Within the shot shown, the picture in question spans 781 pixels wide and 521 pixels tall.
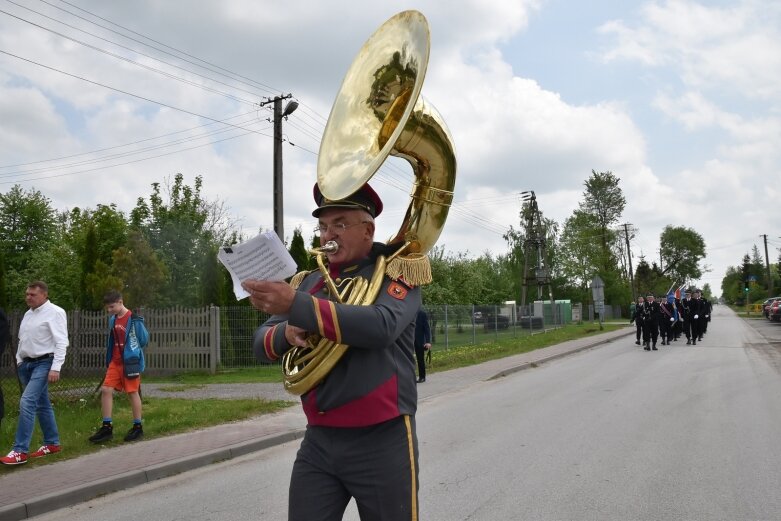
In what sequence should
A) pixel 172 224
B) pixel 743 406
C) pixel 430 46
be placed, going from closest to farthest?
pixel 430 46 < pixel 743 406 < pixel 172 224

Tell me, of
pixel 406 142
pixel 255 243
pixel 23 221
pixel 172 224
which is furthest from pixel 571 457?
pixel 23 221

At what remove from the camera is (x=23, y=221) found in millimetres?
50656

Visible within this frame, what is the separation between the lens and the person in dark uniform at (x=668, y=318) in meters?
22.4

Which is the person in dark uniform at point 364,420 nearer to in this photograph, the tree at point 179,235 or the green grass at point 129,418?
the green grass at point 129,418

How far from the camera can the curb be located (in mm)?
5105

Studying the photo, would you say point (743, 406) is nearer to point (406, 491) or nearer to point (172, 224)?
point (406, 491)

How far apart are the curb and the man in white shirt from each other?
123cm

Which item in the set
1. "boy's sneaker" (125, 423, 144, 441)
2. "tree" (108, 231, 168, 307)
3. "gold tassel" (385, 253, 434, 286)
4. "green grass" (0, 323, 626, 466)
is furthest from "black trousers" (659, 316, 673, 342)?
"gold tassel" (385, 253, 434, 286)

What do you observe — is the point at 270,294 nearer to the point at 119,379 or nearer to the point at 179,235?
the point at 119,379

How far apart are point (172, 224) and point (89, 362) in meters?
13.8

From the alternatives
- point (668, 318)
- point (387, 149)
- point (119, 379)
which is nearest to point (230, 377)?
point (119, 379)

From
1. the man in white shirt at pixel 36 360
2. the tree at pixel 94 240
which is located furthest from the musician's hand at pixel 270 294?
the tree at pixel 94 240

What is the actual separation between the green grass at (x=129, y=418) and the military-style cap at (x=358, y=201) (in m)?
5.41

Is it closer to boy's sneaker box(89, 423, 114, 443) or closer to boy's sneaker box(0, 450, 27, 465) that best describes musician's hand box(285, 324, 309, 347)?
boy's sneaker box(0, 450, 27, 465)
